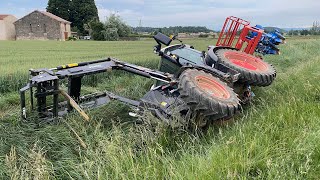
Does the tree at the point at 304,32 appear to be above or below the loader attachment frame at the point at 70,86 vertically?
above

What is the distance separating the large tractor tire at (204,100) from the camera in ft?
14.5

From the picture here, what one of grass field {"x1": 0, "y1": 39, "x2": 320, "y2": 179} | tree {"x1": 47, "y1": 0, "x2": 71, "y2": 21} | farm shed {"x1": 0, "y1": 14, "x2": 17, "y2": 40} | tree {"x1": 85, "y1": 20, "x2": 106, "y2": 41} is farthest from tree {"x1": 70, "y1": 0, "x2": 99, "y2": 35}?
grass field {"x1": 0, "y1": 39, "x2": 320, "y2": 179}

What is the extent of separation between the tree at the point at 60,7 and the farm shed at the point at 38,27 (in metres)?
16.2

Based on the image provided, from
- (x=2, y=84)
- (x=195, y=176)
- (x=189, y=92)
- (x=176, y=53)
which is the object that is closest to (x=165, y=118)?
(x=189, y=92)

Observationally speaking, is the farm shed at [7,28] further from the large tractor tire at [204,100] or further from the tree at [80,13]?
the large tractor tire at [204,100]

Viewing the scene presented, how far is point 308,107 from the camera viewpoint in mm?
4809

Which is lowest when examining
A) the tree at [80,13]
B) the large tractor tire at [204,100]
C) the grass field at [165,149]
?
the grass field at [165,149]

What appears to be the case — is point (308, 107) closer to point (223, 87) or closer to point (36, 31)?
point (223, 87)

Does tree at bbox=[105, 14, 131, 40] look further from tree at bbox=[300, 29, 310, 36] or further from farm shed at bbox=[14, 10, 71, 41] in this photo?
tree at bbox=[300, 29, 310, 36]

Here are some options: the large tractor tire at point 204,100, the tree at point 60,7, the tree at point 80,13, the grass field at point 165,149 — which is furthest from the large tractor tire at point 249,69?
the tree at point 60,7

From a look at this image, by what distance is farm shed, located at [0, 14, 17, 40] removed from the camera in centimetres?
5703

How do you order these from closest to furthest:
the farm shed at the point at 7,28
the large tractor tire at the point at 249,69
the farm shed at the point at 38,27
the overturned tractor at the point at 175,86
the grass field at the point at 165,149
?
the grass field at the point at 165,149
the overturned tractor at the point at 175,86
the large tractor tire at the point at 249,69
the farm shed at the point at 38,27
the farm shed at the point at 7,28

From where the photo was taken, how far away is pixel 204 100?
444cm

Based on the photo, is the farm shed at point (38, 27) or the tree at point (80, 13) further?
the tree at point (80, 13)
